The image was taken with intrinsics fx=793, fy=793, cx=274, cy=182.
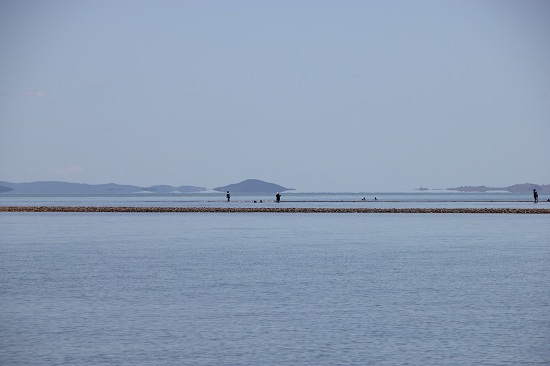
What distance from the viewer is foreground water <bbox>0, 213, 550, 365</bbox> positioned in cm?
1920

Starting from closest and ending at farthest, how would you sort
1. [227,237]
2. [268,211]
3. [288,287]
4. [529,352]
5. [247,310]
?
[529,352] < [247,310] < [288,287] < [227,237] < [268,211]

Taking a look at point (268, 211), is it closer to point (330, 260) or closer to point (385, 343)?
point (330, 260)

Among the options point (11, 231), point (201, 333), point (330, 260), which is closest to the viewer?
point (201, 333)

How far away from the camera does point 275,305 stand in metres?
25.8

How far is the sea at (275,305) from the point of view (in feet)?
63.0

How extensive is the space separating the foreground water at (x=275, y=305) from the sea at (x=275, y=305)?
2.2 inches

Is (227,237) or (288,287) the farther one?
(227,237)

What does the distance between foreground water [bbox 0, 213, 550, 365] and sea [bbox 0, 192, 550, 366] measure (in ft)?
0.18

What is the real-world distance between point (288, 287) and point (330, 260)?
38.2ft

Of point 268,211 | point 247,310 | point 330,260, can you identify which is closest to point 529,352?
point 247,310

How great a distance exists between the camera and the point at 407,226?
77188 millimetres

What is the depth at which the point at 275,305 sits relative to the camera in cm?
2581

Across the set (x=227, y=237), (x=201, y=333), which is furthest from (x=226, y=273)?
(x=227, y=237)

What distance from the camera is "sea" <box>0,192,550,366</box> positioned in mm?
19188
